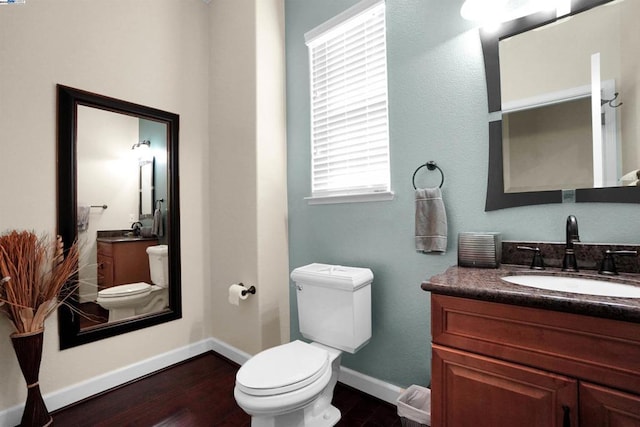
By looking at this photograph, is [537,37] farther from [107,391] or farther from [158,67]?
[107,391]

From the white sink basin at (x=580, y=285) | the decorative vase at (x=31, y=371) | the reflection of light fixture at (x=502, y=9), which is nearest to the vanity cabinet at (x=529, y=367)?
the white sink basin at (x=580, y=285)

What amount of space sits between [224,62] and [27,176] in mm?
1562

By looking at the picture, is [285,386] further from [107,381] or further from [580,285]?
[107,381]

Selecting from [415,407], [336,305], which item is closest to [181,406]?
[336,305]

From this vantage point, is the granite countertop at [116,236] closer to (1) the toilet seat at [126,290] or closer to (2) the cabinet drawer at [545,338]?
(1) the toilet seat at [126,290]

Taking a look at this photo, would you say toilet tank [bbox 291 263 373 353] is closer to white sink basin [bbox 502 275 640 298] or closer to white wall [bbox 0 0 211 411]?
white sink basin [bbox 502 275 640 298]

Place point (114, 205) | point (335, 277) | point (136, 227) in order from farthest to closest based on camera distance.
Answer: point (136, 227) → point (114, 205) → point (335, 277)

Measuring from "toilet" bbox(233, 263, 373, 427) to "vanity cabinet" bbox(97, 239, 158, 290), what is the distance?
127 centimetres

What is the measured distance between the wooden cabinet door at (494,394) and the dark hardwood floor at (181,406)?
73cm

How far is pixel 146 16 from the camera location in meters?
2.19

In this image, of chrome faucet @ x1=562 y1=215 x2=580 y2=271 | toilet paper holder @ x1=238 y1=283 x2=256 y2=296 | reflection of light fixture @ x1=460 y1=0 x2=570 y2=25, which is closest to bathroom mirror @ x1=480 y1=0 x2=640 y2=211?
reflection of light fixture @ x1=460 y1=0 x2=570 y2=25

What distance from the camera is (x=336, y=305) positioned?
5.43 ft

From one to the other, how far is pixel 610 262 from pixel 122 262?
2751 mm

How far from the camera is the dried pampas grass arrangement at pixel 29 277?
1487mm
